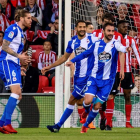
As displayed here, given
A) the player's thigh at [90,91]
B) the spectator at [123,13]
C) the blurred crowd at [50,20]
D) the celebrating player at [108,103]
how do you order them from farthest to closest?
the spectator at [123,13] < the blurred crowd at [50,20] < the celebrating player at [108,103] < the player's thigh at [90,91]

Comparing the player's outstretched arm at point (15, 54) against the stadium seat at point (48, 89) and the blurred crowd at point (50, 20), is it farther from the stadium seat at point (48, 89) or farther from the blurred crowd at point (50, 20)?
the stadium seat at point (48, 89)

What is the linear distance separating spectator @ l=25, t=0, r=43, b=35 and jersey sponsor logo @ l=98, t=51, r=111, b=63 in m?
5.12

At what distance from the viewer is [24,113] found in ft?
37.2

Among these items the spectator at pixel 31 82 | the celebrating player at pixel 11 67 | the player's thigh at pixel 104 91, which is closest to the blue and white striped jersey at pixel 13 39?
the celebrating player at pixel 11 67

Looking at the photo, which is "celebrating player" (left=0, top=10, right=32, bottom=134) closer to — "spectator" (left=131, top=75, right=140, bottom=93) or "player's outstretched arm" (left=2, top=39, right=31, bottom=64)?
"player's outstretched arm" (left=2, top=39, right=31, bottom=64)

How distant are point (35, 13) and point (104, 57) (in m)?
5.29

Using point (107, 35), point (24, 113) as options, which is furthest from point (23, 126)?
point (107, 35)

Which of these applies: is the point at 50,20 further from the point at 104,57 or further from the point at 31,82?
the point at 104,57

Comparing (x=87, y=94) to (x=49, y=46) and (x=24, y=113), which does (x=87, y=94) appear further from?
(x=49, y=46)

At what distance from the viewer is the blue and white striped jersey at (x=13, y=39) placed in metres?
7.83

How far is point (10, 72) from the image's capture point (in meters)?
7.77

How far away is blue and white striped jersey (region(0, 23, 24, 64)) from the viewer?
7.83 m

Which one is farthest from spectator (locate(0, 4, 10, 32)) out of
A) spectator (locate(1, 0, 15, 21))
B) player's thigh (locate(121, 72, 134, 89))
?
player's thigh (locate(121, 72, 134, 89))

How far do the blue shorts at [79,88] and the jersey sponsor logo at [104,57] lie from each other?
0.81 m
